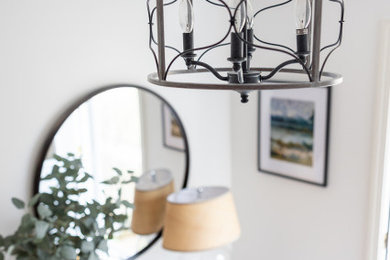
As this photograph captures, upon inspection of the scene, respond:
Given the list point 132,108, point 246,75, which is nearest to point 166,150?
point 132,108

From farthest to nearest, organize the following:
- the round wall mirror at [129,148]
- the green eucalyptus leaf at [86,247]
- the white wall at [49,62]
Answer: the round wall mirror at [129,148]
the white wall at [49,62]
the green eucalyptus leaf at [86,247]

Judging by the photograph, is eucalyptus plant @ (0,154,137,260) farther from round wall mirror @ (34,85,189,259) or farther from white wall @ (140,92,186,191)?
white wall @ (140,92,186,191)

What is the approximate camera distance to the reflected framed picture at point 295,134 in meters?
2.09

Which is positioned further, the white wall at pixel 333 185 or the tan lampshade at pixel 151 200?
the tan lampshade at pixel 151 200

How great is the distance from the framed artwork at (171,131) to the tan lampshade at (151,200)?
5.8 inches

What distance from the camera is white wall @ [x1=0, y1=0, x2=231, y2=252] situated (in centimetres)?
166

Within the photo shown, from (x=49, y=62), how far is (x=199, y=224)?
989 millimetres

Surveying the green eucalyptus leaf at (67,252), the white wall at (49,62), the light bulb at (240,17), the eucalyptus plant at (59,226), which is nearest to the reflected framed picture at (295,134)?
the white wall at (49,62)

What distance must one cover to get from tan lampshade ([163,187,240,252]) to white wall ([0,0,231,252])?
0.66 metres

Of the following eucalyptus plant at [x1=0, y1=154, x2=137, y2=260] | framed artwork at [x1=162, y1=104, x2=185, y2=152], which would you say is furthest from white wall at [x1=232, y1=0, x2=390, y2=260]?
eucalyptus plant at [x1=0, y1=154, x2=137, y2=260]

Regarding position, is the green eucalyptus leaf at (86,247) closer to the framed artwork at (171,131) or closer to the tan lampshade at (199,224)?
the tan lampshade at (199,224)

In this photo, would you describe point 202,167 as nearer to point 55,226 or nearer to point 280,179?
point 280,179

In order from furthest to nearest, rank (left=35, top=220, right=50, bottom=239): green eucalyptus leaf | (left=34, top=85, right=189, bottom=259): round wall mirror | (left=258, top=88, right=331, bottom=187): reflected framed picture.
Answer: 1. (left=258, top=88, right=331, bottom=187): reflected framed picture
2. (left=34, top=85, right=189, bottom=259): round wall mirror
3. (left=35, top=220, right=50, bottom=239): green eucalyptus leaf

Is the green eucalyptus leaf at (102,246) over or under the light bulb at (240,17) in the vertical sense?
under
